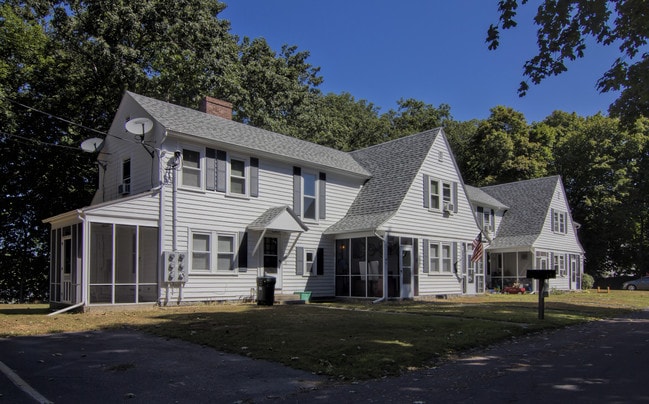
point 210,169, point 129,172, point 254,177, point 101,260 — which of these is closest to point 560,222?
point 254,177

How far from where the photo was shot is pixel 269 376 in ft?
26.3

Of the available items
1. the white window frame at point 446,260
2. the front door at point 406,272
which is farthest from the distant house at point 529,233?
the front door at point 406,272

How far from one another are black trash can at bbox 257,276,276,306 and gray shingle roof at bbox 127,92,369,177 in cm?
513

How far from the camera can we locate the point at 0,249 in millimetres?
26547

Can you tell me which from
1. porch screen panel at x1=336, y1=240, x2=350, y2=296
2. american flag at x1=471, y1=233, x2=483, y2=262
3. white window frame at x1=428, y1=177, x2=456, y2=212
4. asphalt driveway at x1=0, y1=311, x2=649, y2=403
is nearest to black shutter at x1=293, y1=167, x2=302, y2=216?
porch screen panel at x1=336, y1=240, x2=350, y2=296

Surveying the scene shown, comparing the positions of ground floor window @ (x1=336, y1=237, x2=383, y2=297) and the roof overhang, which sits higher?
the roof overhang

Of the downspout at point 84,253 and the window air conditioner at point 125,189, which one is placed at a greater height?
the window air conditioner at point 125,189

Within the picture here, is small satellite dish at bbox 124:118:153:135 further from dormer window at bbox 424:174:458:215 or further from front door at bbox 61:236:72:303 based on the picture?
dormer window at bbox 424:174:458:215

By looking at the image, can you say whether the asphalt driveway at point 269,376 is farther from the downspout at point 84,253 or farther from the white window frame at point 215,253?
the white window frame at point 215,253

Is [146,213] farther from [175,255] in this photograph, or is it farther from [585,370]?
[585,370]

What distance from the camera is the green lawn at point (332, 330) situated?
9039 mm

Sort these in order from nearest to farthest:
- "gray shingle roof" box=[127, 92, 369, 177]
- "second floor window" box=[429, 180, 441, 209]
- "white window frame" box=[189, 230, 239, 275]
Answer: "white window frame" box=[189, 230, 239, 275]
"gray shingle roof" box=[127, 92, 369, 177]
"second floor window" box=[429, 180, 441, 209]

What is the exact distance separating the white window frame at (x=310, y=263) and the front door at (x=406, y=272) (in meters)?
3.67

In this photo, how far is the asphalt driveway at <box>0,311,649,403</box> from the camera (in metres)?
6.84
